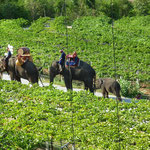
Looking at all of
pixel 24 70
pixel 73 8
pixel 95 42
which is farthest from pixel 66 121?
pixel 73 8

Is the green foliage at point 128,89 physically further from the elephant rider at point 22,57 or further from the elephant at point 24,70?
the elephant rider at point 22,57

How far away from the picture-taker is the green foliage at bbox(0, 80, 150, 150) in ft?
34.3

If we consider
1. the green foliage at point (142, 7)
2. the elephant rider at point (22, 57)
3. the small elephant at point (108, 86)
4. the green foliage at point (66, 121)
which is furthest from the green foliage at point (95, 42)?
the green foliage at point (66, 121)

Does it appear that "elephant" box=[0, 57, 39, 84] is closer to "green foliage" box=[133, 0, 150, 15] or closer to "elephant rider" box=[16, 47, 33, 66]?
"elephant rider" box=[16, 47, 33, 66]

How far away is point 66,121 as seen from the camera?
1220 centimetres

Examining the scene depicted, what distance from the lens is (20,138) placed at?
10680mm

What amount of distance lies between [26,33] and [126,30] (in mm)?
10553

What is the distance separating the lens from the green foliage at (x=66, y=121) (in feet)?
34.3

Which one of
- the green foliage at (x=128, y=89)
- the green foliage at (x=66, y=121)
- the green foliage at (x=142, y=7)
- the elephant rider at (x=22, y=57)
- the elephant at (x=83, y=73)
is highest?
the green foliage at (x=142, y=7)

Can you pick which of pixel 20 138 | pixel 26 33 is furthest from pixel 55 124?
pixel 26 33

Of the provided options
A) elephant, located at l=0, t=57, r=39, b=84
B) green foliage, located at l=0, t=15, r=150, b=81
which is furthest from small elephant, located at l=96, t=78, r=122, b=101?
elephant, located at l=0, t=57, r=39, b=84

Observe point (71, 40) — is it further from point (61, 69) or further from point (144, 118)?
point (144, 118)

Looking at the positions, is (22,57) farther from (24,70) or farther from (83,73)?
(83,73)

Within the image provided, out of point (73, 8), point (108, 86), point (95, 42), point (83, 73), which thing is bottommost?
point (108, 86)
